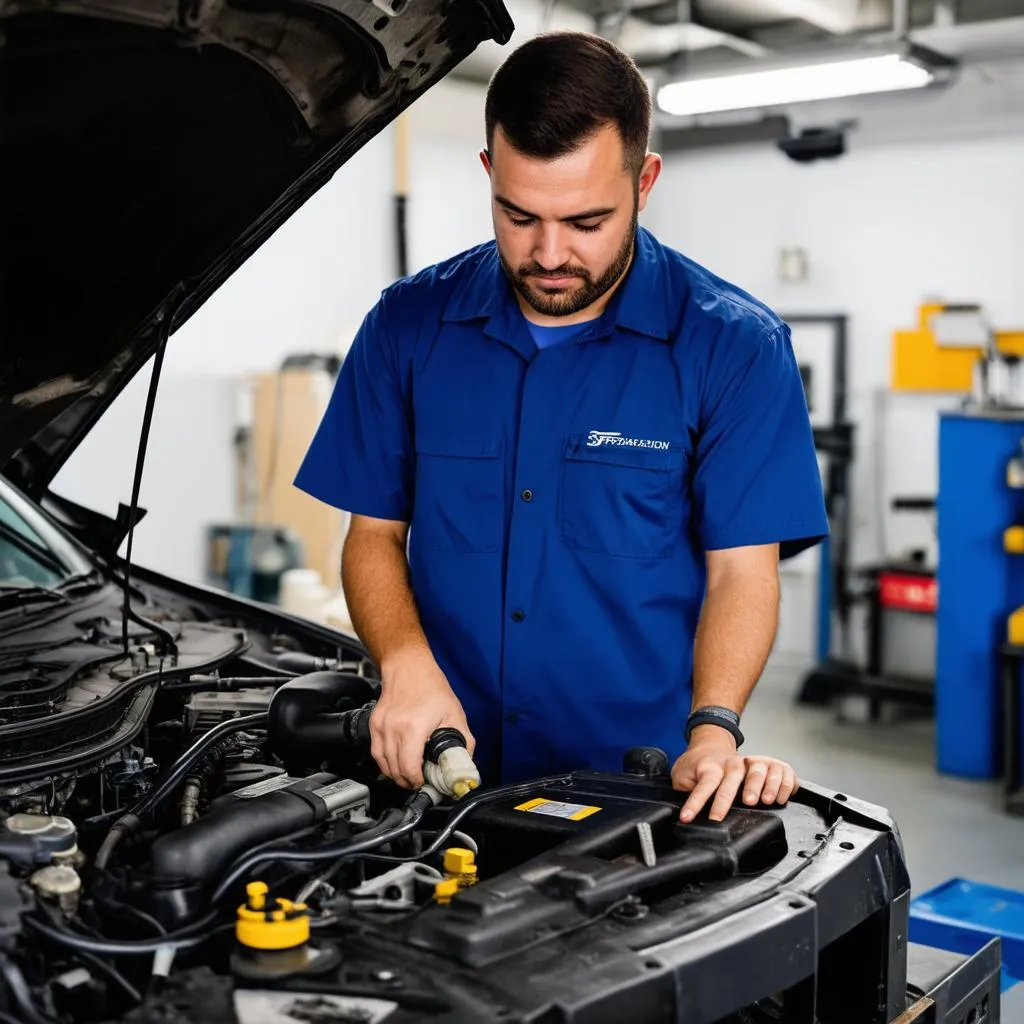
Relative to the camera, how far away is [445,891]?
129cm

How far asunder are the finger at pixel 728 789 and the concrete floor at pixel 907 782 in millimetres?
2703

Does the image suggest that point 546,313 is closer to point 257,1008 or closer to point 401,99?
point 401,99

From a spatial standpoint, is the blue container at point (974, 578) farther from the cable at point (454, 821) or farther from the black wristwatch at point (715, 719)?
the cable at point (454, 821)

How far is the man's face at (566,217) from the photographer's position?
169cm

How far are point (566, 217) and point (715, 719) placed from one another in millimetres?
656

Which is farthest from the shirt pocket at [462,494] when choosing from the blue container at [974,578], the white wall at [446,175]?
the white wall at [446,175]

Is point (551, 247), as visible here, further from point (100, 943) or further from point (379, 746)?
point (100, 943)

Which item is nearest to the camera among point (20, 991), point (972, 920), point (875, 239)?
point (20, 991)

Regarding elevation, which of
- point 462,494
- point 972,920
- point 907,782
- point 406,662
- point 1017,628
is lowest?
point 907,782

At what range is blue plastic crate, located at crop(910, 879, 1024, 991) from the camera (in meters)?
2.55

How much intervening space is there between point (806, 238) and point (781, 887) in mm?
6351

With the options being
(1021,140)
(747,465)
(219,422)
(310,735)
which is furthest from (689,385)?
(1021,140)

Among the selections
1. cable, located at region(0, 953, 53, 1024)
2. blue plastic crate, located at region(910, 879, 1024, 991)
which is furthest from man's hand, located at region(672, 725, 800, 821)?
blue plastic crate, located at region(910, 879, 1024, 991)

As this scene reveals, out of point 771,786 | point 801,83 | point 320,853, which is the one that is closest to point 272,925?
point 320,853
